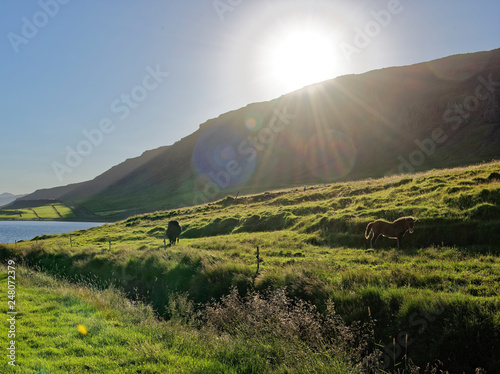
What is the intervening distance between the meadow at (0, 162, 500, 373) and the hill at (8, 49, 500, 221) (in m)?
83.7

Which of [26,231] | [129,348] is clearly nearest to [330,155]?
[26,231]

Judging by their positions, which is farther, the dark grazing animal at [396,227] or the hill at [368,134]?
the hill at [368,134]

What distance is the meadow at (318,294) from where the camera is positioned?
626 cm

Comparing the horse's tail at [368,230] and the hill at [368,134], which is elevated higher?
the hill at [368,134]

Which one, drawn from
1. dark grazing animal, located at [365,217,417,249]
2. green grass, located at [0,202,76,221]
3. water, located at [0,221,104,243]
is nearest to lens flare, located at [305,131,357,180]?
water, located at [0,221,104,243]

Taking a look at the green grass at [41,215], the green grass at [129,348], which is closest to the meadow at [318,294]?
the green grass at [129,348]

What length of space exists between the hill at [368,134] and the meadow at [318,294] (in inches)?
3294

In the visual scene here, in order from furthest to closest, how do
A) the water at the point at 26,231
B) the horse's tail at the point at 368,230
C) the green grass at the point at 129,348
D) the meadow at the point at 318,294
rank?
the water at the point at 26,231 < the horse's tail at the point at 368,230 < the meadow at the point at 318,294 < the green grass at the point at 129,348

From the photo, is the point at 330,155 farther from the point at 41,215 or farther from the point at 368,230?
the point at 41,215

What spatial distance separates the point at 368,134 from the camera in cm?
14500

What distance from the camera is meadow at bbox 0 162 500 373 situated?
6.26 meters

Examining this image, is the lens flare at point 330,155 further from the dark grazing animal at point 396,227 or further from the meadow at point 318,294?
the dark grazing animal at point 396,227

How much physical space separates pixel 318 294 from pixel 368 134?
151 m

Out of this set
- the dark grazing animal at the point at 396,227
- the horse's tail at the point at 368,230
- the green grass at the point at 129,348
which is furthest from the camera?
the horse's tail at the point at 368,230
